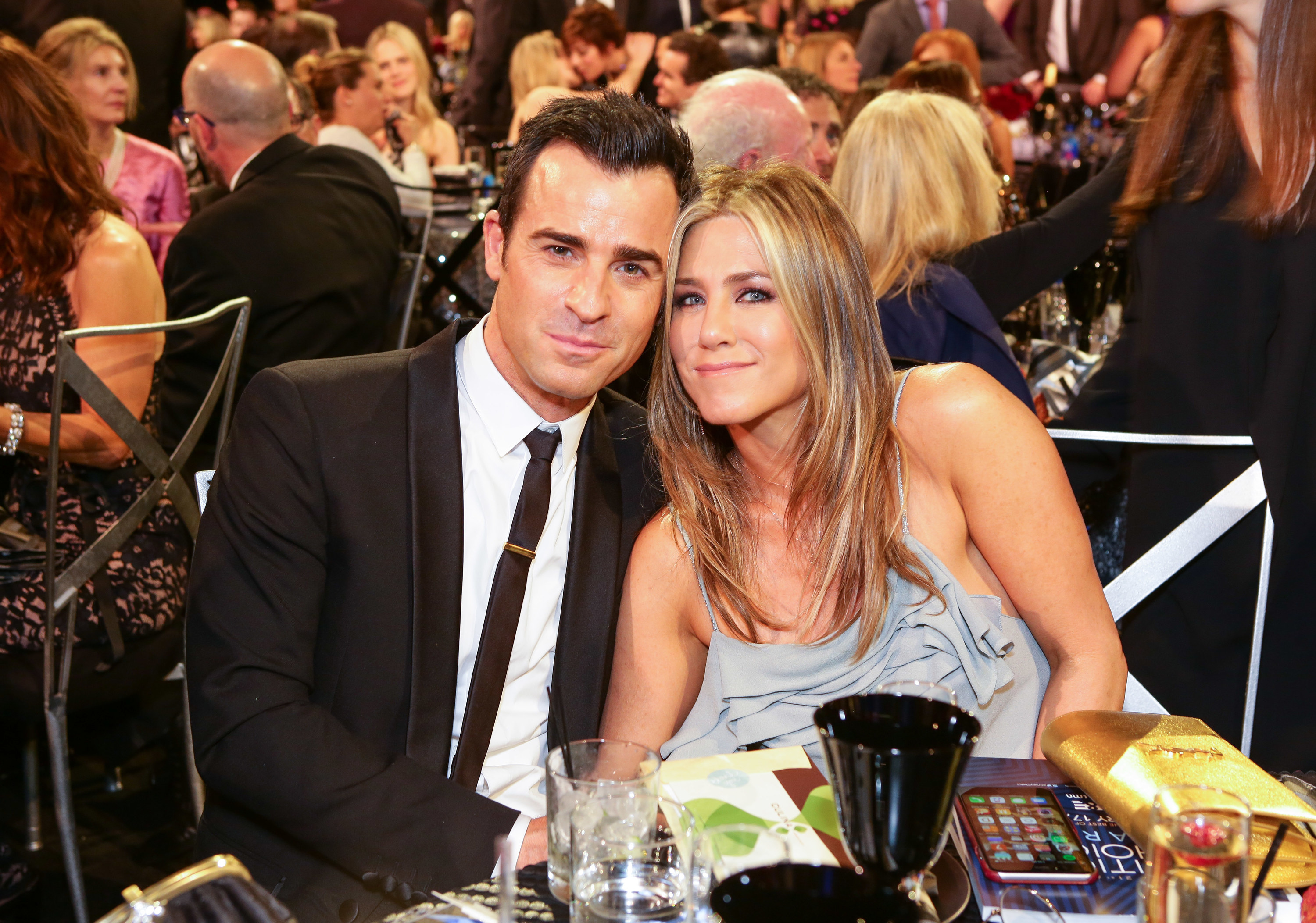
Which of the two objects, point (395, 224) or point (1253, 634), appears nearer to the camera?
point (1253, 634)

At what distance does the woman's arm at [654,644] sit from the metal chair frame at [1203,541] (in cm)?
79

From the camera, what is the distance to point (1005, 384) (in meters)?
2.83

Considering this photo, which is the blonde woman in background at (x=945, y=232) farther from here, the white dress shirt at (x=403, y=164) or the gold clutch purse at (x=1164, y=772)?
the white dress shirt at (x=403, y=164)

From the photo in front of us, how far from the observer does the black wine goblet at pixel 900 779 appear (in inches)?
36.5

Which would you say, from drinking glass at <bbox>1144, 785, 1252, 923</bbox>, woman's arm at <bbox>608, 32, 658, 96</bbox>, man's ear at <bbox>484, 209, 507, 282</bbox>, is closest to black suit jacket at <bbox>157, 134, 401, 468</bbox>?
man's ear at <bbox>484, 209, 507, 282</bbox>

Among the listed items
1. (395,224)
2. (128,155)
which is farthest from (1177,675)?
(128,155)

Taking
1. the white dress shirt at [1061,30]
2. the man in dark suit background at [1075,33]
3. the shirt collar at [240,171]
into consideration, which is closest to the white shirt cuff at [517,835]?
the shirt collar at [240,171]

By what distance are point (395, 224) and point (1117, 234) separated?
2554mm

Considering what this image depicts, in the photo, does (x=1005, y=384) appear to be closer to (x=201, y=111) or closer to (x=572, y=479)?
(x=572, y=479)

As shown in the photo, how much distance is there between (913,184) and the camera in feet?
9.96

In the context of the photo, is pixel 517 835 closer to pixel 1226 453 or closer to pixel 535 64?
pixel 1226 453

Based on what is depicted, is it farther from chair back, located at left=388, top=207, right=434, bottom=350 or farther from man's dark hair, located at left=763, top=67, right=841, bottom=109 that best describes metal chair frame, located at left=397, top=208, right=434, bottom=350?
man's dark hair, located at left=763, top=67, right=841, bottom=109

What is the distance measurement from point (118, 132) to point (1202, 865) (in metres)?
5.06

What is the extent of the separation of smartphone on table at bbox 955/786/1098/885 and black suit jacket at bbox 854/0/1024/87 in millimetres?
6125
